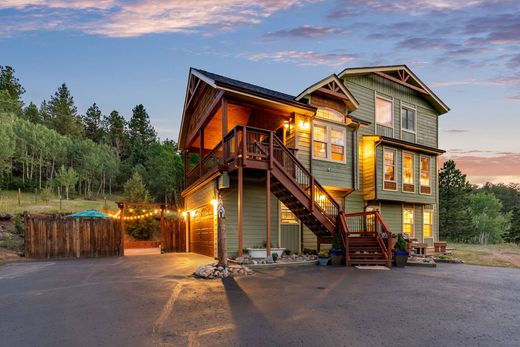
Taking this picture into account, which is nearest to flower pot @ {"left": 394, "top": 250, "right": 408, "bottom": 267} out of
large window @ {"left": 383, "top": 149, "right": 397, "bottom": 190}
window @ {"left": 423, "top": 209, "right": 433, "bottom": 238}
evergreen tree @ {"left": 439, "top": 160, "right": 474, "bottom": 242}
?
large window @ {"left": 383, "top": 149, "right": 397, "bottom": 190}

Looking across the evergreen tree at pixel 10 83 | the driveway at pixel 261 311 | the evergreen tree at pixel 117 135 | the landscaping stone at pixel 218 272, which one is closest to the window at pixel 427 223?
the driveway at pixel 261 311

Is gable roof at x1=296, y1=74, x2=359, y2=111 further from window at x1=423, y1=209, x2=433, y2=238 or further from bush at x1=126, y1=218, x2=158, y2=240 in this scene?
bush at x1=126, y1=218, x2=158, y2=240

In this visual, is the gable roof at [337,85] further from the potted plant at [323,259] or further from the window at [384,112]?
the potted plant at [323,259]

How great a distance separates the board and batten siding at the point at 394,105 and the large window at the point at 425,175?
116 cm

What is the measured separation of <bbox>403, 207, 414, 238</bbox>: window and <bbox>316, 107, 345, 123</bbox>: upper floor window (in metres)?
7.25

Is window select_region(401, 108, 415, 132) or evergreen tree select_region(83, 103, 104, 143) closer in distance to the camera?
window select_region(401, 108, 415, 132)

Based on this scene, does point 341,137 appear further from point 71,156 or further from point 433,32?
point 71,156

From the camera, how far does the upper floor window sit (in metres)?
14.7

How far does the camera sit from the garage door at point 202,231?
14.6 m

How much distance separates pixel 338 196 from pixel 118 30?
43.0ft

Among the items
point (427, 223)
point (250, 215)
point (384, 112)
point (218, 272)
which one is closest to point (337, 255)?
point (250, 215)

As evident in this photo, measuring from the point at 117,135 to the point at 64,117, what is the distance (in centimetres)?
1022

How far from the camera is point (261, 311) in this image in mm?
5332

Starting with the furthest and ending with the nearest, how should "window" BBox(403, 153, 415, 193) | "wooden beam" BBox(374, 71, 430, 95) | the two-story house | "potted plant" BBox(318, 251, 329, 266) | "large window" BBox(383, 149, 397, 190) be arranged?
1. "window" BBox(403, 153, 415, 193)
2. "wooden beam" BBox(374, 71, 430, 95)
3. "large window" BBox(383, 149, 397, 190)
4. the two-story house
5. "potted plant" BBox(318, 251, 329, 266)
